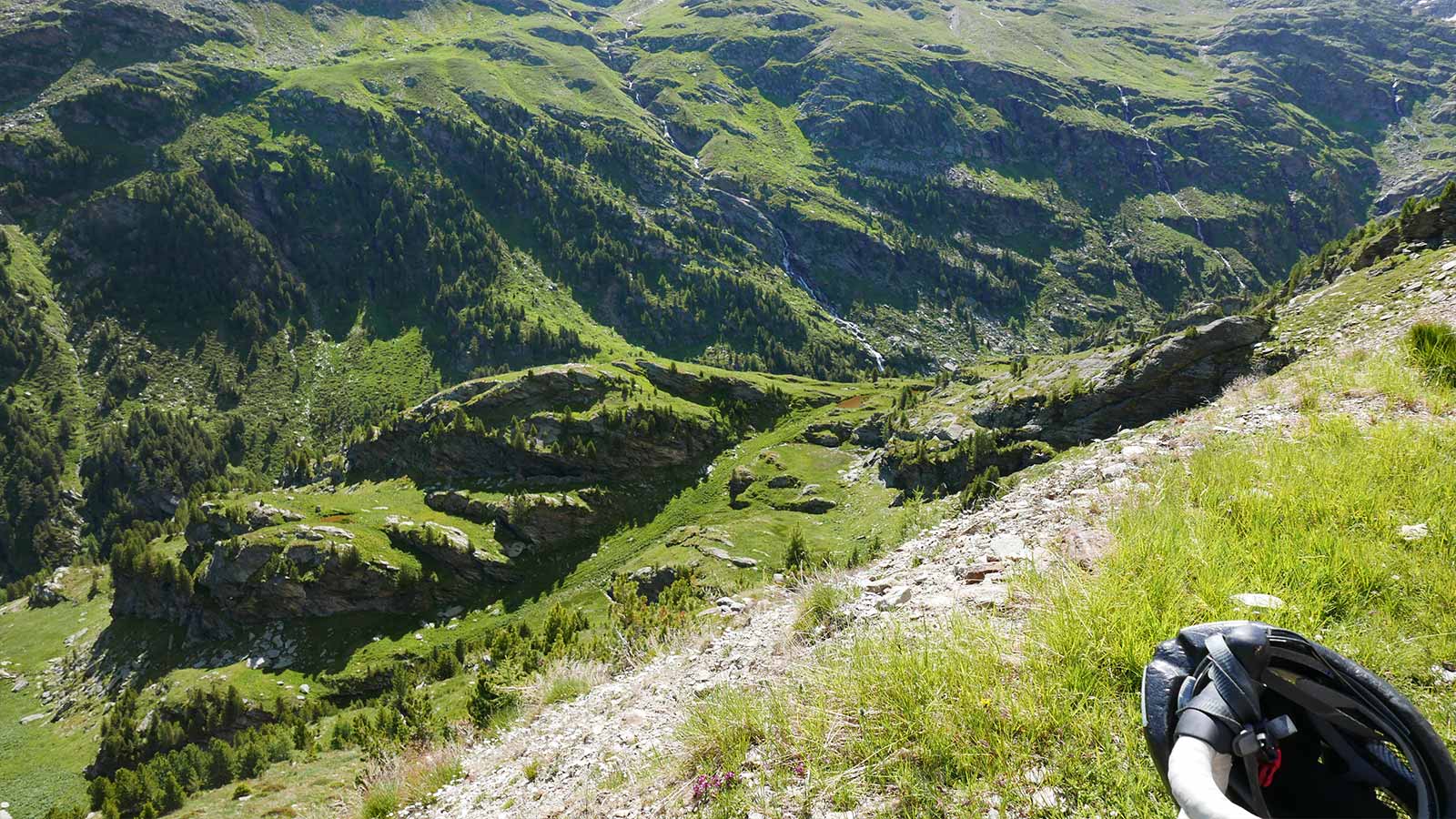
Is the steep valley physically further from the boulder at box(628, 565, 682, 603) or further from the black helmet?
the black helmet

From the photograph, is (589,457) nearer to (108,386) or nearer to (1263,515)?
(1263,515)

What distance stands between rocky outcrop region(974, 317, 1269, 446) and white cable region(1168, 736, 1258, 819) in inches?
1241

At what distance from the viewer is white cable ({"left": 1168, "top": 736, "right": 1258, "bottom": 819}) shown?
1704 millimetres

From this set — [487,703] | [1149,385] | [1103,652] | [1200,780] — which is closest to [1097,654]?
[1103,652]

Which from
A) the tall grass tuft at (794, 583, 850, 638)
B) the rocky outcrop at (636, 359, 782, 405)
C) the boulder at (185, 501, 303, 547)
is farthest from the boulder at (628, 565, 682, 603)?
the boulder at (185, 501, 303, 547)

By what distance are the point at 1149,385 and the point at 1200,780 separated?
134 feet

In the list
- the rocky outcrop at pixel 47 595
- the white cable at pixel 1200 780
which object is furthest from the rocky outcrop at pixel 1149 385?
the rocky outcrop at pixel 47 595

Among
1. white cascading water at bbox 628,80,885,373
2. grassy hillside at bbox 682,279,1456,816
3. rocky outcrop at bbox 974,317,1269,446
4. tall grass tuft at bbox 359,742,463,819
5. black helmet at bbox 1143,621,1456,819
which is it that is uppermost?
black helmet at bbox 1143,621,1456,819

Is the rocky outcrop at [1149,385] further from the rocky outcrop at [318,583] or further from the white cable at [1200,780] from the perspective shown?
the rocky outcrop at [318,583]

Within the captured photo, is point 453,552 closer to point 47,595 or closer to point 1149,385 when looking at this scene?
point 1149,385

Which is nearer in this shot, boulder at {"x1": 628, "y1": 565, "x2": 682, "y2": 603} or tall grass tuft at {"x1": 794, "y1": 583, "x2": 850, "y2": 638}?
tall grass tuft at {"x1": 794, "y1": 583, "x2": 850, "y2": 638}

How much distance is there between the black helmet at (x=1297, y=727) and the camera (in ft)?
6.74

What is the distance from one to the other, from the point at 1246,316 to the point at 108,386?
7074 inches

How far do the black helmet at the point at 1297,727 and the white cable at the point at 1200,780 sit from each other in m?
0.05
